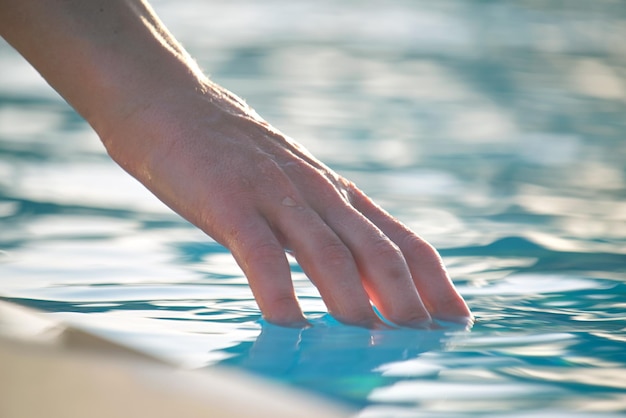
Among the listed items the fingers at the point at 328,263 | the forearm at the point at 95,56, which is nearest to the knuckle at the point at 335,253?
the fingers at the point at 328,263

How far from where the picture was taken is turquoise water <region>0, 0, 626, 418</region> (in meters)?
1.10

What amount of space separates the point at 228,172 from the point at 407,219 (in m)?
0.69

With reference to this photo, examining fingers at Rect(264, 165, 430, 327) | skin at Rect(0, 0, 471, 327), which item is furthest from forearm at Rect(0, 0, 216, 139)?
fingers at Rect(264, 165, 430, 327)

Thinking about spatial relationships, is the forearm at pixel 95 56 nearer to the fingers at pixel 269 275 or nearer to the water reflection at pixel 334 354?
the fingers at pixel 269 275

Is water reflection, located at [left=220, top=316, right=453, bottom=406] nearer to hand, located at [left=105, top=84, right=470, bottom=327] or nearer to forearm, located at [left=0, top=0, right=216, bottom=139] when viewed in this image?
hand, located at [left=105, top=84, right=470, bottom=327]

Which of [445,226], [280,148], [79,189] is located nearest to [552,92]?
[445,226]

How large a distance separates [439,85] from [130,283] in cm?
209

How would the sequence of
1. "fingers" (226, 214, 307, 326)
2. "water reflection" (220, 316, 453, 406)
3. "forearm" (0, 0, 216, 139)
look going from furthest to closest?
"forearm" (0, 0, 216, 139)
"fingers" (226, 214, 307, 326)
"water reflection" (220, 316, 453, 406)

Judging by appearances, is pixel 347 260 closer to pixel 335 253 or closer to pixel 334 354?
pixel 335 253

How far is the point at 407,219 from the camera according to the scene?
1.91 meters

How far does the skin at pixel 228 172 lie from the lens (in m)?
1.23

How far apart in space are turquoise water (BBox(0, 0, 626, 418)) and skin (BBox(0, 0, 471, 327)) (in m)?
0.06

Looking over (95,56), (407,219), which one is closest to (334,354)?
(95,56)

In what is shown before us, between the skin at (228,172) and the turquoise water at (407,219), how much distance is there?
0.19ft
